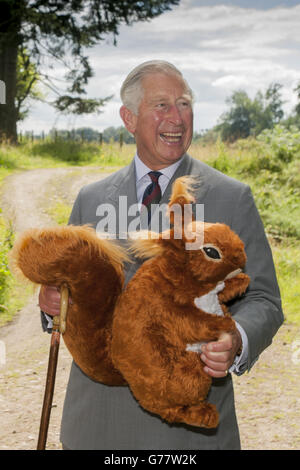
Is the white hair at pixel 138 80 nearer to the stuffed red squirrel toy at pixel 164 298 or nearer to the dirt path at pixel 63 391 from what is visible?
the stuffed red squirrel toy at pixel 164 298

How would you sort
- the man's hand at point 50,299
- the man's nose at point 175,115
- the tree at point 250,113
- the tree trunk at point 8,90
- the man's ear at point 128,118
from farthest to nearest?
the tree at point 250,113 → the tree trunk at point 8,90 → the man's ear at point 128,118 → the man's nose at point 175,115 → the man's hand at point 50,299

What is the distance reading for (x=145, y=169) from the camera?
1982 millimetres

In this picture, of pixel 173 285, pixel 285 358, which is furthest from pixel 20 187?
pixel 173 285

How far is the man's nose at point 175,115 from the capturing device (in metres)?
1.86

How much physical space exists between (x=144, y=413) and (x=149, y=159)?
3.04ft

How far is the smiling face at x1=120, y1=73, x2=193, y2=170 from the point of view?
1.87 metres

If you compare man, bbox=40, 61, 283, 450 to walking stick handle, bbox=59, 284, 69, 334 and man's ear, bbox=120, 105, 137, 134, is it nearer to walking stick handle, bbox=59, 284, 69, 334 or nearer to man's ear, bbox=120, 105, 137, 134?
man's ear, bbox=120, 105, 137, 134

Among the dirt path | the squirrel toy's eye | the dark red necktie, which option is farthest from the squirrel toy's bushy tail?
the dirt path

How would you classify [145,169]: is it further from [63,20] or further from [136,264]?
[63,20]

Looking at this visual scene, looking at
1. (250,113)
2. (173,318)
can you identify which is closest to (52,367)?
(173,318)

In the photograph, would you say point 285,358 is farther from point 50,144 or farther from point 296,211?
point 50,144

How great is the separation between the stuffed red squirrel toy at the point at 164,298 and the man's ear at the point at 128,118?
0.79m

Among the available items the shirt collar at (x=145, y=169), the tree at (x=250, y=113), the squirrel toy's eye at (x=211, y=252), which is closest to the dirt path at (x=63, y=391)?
the shirt collar at (x=145, y=169)

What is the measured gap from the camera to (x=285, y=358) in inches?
213
